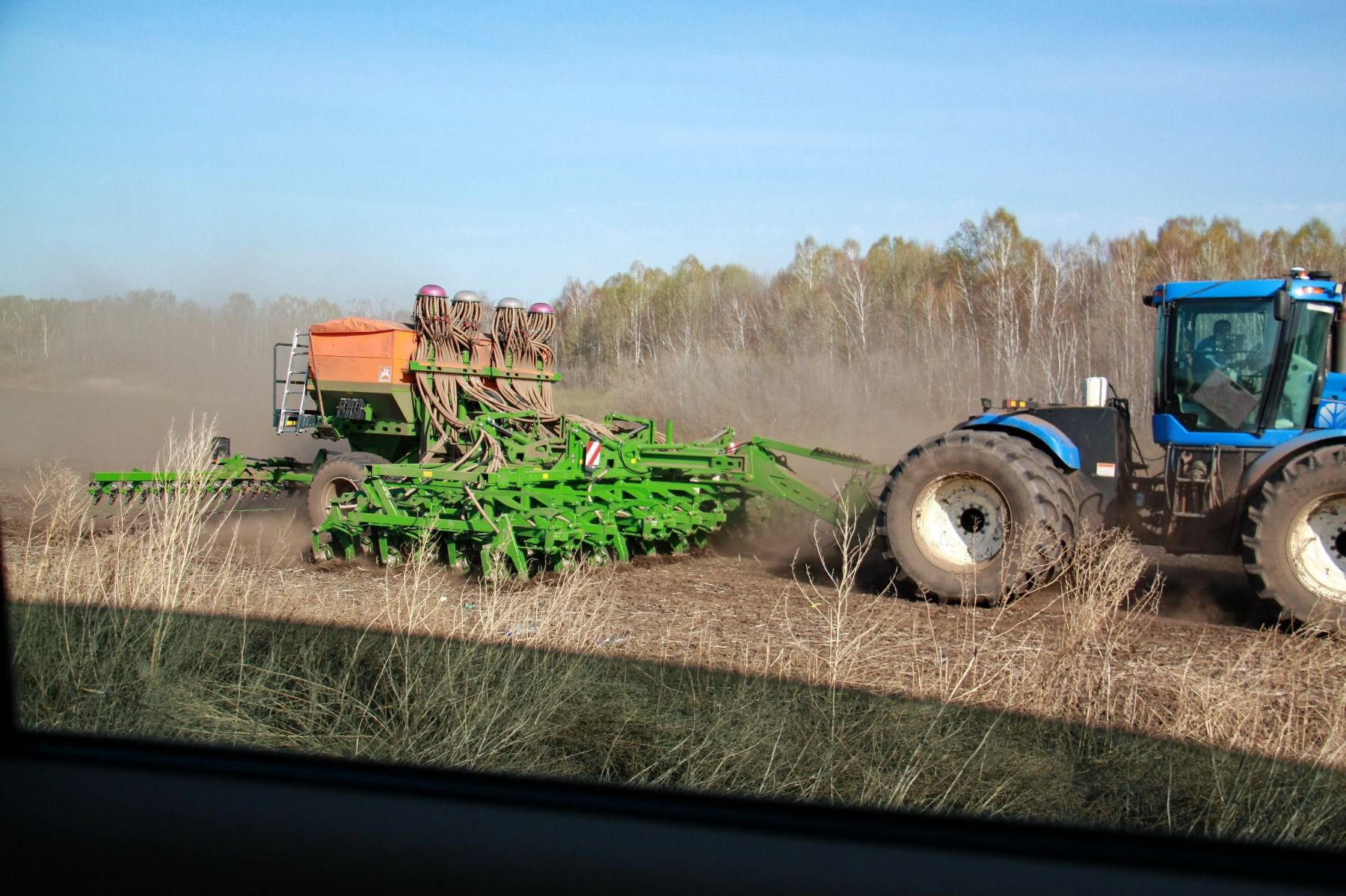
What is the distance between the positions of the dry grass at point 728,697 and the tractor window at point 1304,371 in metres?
1.76

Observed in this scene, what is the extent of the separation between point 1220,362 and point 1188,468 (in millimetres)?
808

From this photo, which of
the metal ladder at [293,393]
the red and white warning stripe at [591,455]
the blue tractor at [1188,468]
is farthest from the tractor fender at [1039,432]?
the metal ladder at [293,393]

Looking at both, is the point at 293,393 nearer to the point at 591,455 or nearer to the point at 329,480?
the point at 329,480

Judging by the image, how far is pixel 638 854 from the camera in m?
2.45

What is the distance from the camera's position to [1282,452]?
704 cm

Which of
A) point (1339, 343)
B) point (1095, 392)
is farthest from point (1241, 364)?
point (1095, 392)

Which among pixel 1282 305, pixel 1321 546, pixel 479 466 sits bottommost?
pixel 1321 546

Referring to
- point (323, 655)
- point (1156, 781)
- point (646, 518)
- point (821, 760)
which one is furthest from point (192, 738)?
point (646, 518)

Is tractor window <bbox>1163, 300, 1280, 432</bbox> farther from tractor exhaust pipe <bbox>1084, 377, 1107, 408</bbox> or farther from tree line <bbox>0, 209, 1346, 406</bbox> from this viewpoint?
tree line <bbox>0, 209, 1346, 406</bbox>

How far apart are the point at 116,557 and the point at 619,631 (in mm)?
2984

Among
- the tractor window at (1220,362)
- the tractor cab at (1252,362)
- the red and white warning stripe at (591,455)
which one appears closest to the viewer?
the tractor cab at (1252,362)

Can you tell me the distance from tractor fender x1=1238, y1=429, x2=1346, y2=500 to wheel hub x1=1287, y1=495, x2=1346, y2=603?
38 centimetres

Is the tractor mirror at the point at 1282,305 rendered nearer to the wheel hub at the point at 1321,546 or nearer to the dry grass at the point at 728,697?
the wheel hub at the point at 1321,546

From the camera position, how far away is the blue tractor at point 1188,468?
270 inches
